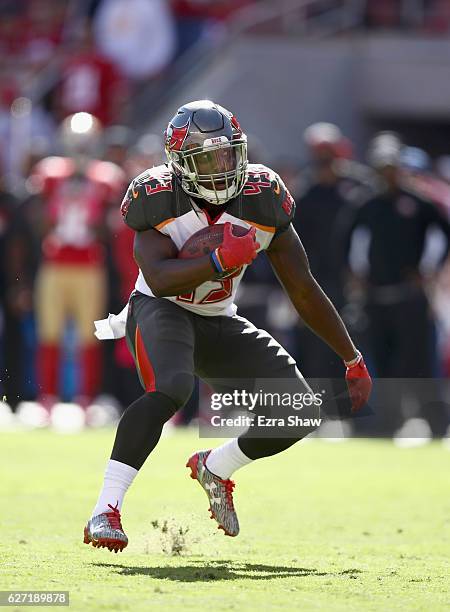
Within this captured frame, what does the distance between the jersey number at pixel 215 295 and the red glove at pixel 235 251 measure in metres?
0.47

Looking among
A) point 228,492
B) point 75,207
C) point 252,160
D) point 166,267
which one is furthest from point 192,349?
point 75,207

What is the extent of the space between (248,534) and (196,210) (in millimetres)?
1614

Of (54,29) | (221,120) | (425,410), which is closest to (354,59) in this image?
(54,29)

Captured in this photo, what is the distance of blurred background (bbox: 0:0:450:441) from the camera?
11031 mm

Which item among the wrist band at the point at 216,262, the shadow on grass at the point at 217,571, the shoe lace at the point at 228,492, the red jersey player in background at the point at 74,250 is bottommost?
the shadow on grass at the point at 217,571

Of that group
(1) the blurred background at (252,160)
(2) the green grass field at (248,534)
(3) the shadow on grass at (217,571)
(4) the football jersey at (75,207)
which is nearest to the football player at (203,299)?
(3) the shadow on grass at (217,571)

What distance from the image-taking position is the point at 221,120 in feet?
18.6

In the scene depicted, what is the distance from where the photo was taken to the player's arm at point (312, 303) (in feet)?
19.3

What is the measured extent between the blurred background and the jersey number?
2720 mm

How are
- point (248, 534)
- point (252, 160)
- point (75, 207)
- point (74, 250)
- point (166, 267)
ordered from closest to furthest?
point (166, 267)
point (248, 534)
point (252, 160)
point (75, 207)
point (74, 250)

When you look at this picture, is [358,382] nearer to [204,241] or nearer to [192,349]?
[192,349]

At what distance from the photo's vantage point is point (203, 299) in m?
5.89

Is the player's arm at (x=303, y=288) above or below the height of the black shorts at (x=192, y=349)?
above

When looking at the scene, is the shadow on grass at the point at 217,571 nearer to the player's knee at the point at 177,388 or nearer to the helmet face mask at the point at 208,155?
the player's knee at the point at 177,388
